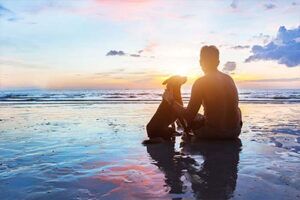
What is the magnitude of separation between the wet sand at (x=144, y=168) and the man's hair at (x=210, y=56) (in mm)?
1678

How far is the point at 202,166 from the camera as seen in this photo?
220 inches

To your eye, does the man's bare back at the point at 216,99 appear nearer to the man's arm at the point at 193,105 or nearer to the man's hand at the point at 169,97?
the man's arm at the point at 193,105

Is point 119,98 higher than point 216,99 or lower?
lower

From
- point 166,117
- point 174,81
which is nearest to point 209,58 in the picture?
point 174,81

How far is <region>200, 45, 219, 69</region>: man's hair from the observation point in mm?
7367

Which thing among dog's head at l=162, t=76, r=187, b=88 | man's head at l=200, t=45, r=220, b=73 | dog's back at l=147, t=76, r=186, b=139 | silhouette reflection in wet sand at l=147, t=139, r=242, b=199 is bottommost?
silhouette reflection in wet sand at l=147, t=139, r=242, b=199

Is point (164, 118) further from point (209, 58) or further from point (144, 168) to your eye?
point (144, 168)

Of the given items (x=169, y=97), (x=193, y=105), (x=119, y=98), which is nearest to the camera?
(x=193, y=105)

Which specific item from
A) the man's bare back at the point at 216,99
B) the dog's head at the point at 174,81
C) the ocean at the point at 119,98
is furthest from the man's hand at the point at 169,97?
the ocean at the point at 119,98

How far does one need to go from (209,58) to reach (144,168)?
295cm

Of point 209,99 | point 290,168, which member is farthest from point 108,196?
point 209,99

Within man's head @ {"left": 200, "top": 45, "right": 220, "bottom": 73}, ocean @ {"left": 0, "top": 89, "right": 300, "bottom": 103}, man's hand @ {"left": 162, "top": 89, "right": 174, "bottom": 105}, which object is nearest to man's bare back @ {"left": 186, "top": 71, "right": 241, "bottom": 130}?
man's head @ {"left": 200, "top": 45, "right": 220, "bottom": 73}

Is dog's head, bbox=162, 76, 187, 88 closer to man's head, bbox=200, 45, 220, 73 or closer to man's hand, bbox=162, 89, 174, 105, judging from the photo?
man's hand, bbox=162, 89, 174, 105

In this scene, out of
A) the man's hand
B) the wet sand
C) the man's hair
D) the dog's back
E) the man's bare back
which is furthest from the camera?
the dog's back
